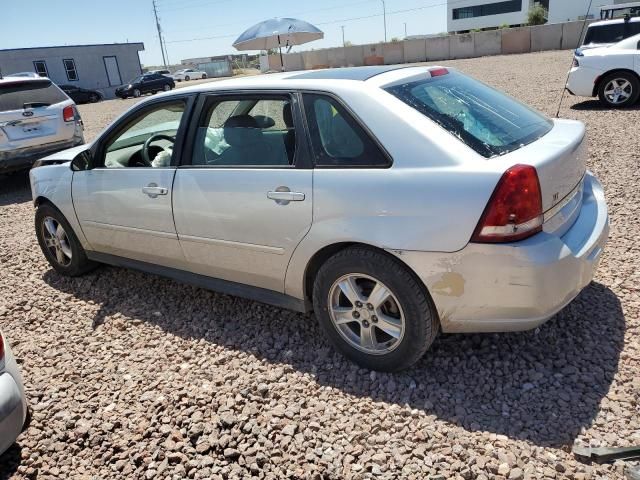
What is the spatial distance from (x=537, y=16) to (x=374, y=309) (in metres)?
74.0

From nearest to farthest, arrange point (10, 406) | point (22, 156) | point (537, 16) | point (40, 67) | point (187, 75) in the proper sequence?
point (10, 406)
point (22, 156)
point (40, 67)
point (187, 75)
point (537, 16)

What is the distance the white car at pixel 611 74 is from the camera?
33.4 ft

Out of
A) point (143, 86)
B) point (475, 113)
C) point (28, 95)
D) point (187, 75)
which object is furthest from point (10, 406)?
point (187, 75)

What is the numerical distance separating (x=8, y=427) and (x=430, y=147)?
2.38 meters

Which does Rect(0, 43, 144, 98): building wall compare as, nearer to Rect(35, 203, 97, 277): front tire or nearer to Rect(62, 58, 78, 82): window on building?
Rect(62, 58, 78, 82): window on building

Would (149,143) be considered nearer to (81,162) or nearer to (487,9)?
(81,162)

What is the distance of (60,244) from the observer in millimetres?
4699

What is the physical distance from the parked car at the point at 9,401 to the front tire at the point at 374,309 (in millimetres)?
1574

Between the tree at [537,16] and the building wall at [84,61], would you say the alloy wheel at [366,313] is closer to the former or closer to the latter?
the building wall at [84,61]

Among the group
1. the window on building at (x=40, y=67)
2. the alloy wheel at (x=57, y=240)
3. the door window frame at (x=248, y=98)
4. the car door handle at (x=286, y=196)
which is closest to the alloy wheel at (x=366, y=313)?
the car door handle at (x=286, y=196)

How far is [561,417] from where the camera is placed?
2.56 meters

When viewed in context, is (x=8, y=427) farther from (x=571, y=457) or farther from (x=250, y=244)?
(x=571, y=457)

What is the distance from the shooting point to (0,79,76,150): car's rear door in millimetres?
7930

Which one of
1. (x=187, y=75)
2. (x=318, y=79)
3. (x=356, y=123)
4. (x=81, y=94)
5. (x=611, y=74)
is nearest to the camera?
(x=356, y=123)
